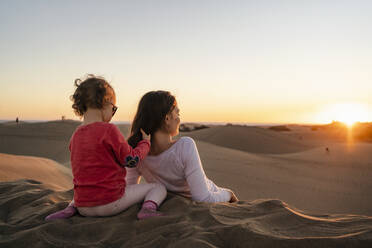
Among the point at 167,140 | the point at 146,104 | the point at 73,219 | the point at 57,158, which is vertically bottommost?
the point at 57,158

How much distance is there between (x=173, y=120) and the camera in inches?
107

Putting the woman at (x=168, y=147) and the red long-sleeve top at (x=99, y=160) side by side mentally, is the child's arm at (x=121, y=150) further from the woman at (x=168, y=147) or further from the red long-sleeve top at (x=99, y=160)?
the woman at (x=168, y=147)

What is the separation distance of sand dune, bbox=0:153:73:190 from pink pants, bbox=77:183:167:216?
3157 millimetres

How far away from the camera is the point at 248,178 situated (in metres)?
6.71

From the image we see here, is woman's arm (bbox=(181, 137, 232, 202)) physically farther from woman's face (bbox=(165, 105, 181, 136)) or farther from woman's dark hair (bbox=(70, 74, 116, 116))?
woman's dark hair (bbox=(70, 74, 116, 116))

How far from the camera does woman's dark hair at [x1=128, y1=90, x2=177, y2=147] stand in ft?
8.65

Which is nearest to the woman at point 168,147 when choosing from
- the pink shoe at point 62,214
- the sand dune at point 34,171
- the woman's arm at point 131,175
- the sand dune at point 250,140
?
the woman's arm at point 131,175

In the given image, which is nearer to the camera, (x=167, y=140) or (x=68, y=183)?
(x=167, y=140)

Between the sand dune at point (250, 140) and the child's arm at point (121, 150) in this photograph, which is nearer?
the child's arm at point (121, 150)

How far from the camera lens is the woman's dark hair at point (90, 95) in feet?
7.84

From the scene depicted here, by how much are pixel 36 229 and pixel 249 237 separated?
1665mm

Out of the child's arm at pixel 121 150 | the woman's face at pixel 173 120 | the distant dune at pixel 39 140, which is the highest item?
the woman's face at pixel 173 120

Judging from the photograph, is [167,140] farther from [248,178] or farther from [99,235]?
[248,178]

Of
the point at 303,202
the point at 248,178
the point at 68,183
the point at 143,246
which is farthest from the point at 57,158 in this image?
the point at 143,246
